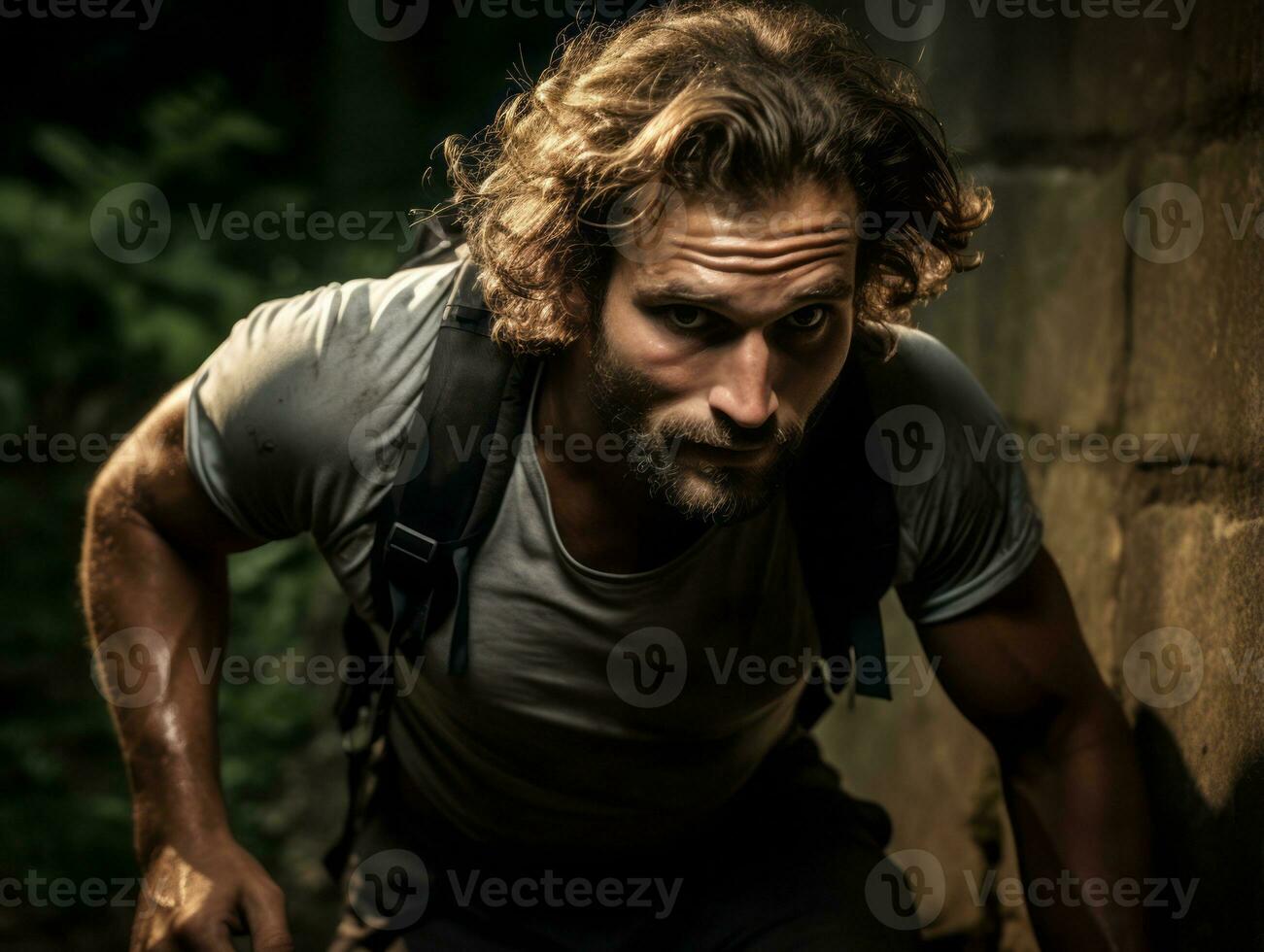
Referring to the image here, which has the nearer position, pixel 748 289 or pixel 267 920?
pixel 748 289

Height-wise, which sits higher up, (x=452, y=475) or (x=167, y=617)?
(x=452, y=475)

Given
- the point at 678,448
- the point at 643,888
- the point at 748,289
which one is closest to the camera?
the point at 748,289

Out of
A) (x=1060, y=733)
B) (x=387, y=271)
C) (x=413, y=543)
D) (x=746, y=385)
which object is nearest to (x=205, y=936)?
(x=413, y=543)

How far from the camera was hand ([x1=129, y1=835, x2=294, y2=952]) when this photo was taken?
6.28 ft

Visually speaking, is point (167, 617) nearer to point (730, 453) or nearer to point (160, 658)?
point (160, 658)

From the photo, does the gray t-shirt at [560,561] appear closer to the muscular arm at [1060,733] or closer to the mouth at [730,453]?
the muscular arm at [1060,733]

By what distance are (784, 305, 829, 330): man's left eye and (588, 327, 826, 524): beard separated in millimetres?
147

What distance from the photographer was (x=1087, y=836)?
2092 mm

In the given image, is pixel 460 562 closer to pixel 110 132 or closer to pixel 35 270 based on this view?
pixel 35 270

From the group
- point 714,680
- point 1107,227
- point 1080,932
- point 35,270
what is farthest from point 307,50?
point 1080,932

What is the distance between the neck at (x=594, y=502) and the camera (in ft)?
6.61

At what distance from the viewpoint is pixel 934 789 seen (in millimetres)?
3285

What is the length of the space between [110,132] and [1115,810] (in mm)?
6078

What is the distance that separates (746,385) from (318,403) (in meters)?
0.69
